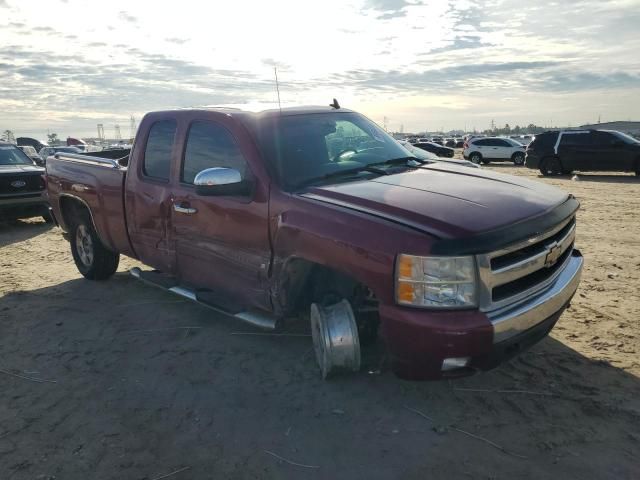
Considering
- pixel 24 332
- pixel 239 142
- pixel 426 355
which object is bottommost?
pixel 24 332

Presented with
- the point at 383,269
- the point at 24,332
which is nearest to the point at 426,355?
the point at 383,269

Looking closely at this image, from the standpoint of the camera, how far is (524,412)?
3174 mm

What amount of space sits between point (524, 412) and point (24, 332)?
13.9 feet

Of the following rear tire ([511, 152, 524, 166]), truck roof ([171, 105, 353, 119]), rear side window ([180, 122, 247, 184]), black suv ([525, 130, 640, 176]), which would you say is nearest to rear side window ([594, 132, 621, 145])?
black suv ([525, 130, 640, 176])

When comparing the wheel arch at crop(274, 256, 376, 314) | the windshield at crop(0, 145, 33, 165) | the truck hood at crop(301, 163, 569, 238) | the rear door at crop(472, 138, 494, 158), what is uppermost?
the truck hood at crop(301, 163, 569, 238)

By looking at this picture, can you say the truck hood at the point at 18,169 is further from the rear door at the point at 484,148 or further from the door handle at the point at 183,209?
the rear door at the point at 484,148

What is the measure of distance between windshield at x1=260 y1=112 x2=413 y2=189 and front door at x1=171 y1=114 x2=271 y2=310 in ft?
0.57

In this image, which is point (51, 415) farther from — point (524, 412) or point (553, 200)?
point (553, 200)

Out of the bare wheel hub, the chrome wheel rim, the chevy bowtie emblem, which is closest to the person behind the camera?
the chevy bowtie emblem

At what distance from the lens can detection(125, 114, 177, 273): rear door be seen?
4539 millimetres

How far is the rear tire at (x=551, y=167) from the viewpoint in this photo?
64.4 ft

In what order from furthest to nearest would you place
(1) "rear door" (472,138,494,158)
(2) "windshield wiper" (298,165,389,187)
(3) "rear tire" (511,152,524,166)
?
(1) "rear door" (472,138,494,158) < (3) "rear tire" (511,152,524,166) < (2) "windshield wiper" (298,165,389,187)

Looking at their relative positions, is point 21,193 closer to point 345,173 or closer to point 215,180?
point 215,180

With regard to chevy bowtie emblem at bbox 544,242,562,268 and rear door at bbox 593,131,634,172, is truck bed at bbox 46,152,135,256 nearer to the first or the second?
chevy bowtie emblem at bbox 544,242,562,268
